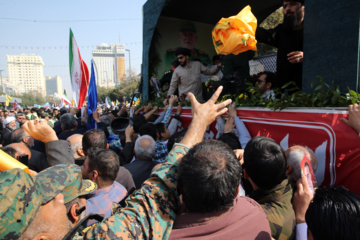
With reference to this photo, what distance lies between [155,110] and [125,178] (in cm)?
324

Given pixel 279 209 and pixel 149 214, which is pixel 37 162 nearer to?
pixel 149 214

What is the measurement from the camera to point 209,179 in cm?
115

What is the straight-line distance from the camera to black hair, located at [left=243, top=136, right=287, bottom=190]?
169 cm

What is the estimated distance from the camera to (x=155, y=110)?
5793 mm

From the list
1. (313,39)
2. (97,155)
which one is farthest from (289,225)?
(313,39)

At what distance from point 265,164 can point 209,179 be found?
696 mm

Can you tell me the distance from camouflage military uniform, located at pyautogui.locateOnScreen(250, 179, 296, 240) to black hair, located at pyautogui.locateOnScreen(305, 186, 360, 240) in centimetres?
36

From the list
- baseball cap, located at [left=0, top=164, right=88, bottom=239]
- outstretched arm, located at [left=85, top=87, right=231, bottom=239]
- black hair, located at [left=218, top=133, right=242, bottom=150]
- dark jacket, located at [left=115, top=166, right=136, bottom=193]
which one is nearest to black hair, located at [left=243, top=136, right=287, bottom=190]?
outstretched arm, located at [left=85, top=87, right=231, bottom=239]

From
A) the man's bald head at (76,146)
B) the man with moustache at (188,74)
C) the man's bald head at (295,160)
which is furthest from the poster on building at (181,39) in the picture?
the man's bald head at (295,160)

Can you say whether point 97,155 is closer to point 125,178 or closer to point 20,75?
point 125,178

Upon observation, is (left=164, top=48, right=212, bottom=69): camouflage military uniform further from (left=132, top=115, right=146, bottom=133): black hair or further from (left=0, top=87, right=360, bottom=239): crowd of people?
(left=0, top=87, right=360, bottom=239): crowd of people

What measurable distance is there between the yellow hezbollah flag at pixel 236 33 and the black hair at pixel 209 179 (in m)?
1.84

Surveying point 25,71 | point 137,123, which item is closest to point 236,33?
point 137,123

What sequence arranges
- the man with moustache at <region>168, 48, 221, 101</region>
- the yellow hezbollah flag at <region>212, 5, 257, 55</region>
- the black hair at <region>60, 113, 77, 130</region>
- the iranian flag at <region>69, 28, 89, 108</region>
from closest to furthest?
the yellow hezbollah flag at <region>212, 5, 257, 55</region> → the black hair at <region>60, 113, 77, 130</region> → the man with moustache at <region>168, 48, 221, 101</region> → the iranian flag at <region>69, 28, 89, 108</region>
